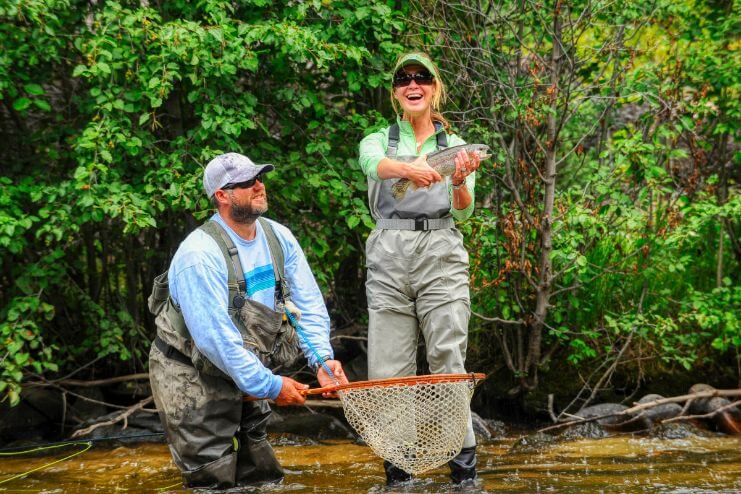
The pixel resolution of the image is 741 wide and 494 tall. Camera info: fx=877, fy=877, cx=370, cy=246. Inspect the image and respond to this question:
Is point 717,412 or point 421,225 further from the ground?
point 421,225

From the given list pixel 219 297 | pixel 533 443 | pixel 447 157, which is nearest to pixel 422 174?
pixel 447 157

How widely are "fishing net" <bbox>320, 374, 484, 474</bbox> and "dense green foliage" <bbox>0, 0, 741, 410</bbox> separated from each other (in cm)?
198

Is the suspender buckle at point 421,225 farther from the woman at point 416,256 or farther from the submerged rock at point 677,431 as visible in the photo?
the submerged rock at point 677,431

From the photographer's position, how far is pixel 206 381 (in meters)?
4.34

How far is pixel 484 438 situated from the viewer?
21.3 feet

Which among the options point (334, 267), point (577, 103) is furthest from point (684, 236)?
point (334, 267)

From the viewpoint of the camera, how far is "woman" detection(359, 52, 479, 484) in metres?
4.67

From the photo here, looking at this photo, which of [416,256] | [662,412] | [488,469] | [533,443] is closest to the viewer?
[416,256]

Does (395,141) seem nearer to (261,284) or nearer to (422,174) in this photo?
(422,174)

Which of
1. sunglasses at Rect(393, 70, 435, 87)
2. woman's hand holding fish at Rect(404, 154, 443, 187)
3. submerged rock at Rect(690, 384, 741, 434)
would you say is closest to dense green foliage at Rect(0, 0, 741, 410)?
submerged rock at Rect(690, 384, 741, 434)

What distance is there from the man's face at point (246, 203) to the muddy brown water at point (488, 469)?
145 cm

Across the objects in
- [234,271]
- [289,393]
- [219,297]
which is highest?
[234,271]

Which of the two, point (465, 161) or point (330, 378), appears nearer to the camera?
point (465, 161)

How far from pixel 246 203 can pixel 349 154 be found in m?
2.38
